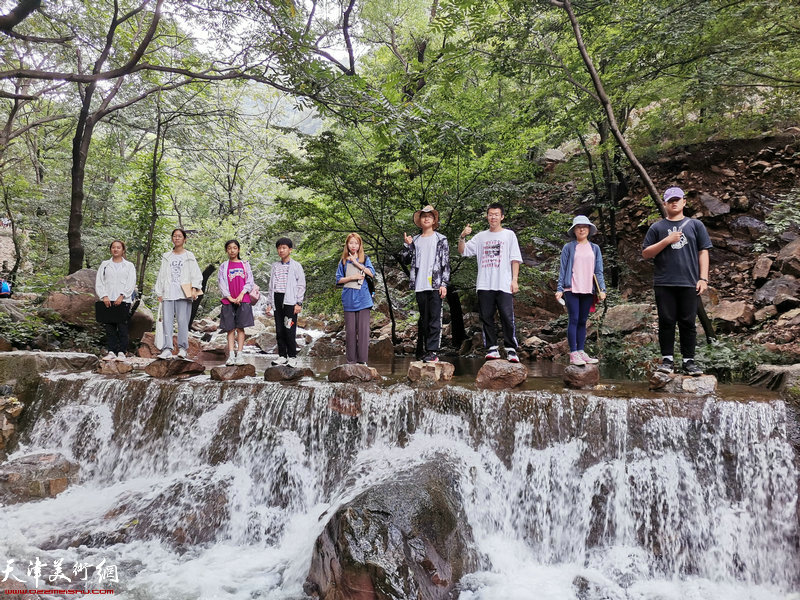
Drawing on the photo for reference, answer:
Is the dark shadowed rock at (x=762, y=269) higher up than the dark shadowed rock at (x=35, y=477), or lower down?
higher up

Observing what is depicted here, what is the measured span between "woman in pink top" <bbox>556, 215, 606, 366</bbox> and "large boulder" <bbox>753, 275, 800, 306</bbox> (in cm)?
517

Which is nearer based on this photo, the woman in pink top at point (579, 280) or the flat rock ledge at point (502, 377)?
Result: the flat rock ledge at point (502, 377)

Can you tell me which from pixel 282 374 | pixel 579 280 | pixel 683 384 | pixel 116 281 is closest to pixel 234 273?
pixel 282 374

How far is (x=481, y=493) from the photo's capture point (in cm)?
475

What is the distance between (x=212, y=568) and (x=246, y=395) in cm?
205

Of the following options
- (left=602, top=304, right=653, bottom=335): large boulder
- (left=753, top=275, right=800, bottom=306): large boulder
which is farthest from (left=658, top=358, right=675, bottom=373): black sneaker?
(left=753, top=275, right=800, bottom=306): large boulder

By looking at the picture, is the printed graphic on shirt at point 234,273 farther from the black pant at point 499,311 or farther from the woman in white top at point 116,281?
the black pant at point 499,311

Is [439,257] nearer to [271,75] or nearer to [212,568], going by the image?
[271,75]

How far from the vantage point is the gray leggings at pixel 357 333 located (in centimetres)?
623

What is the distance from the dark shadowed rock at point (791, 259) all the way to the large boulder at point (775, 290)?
0.12 metres

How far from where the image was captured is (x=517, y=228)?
1020 centimetres

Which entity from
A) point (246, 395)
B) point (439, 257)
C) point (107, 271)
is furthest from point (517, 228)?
point (107, 271)

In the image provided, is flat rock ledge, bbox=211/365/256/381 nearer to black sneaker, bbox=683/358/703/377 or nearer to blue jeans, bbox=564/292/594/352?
blue jeans, bbox=564/292/594/352

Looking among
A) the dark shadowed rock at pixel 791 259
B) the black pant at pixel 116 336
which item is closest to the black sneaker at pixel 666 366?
the dark shadowed rock at pixel 791 259
